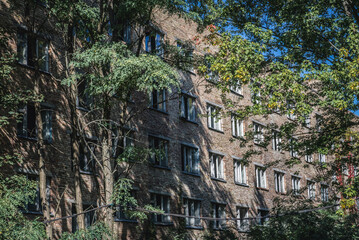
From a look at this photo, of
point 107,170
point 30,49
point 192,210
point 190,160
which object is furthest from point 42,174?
point 190,160

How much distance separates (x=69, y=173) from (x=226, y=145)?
1394 centimetres

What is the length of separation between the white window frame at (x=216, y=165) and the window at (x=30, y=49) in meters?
13.3

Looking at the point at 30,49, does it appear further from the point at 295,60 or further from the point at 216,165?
the point at 216,165

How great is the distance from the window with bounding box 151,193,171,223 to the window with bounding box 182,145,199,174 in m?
2.78

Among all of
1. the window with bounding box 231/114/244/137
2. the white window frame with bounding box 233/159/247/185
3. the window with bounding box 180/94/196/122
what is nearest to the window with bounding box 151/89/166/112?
the window with bounding box 180/94/196/122

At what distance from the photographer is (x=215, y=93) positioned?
112ft

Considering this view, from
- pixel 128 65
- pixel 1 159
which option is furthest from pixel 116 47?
pixel 1 159

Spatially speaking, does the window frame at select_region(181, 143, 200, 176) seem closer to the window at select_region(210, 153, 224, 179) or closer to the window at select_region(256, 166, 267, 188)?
the window at select_region(210, 153, 224, 179)

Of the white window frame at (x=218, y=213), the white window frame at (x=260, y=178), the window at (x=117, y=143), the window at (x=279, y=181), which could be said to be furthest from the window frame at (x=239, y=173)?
the window at (x=117, y=143)

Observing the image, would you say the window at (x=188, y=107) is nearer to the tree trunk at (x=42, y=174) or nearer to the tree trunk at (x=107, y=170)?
the tree trunk at (x=107, y=170)

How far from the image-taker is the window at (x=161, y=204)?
26.6 meters

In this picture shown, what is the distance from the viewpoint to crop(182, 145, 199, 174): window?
98.6 ft

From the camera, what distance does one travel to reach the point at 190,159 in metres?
30.5

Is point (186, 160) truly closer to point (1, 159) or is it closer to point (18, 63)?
point (18, 63)
